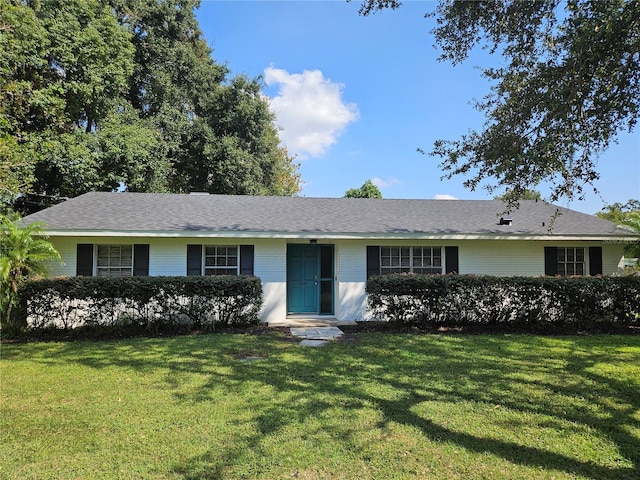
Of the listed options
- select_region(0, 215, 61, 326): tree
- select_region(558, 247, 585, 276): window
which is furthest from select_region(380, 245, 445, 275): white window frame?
select_region(0, 215, 61, 326): tree

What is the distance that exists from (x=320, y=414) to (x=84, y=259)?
9.01 metres

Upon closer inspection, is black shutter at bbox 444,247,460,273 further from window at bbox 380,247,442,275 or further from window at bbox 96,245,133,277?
window at bbox 96,245,133,277

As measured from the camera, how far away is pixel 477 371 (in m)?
6.19

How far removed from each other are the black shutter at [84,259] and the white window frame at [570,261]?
45.4 ft

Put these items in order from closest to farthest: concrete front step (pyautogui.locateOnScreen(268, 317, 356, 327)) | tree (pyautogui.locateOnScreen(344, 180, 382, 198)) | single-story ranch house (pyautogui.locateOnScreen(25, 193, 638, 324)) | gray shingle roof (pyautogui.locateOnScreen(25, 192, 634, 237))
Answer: concrete front step (pyautogui.locateOnScreen(268, 317, 356, 327)) < single-story ranch house (pyautogui.locateOnScreen(25, 193, 638, 324)) < gray shingle roof (pyautogui.locateOnScreen(25, 192, 634, 237)) < tree (pyautogui.locateOnScreen(344, 180, 382, 198))

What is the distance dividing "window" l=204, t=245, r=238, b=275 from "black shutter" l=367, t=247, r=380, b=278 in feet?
12.8

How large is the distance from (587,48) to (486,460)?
5858 millimetres

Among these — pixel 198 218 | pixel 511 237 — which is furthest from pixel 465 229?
pixel 198 218

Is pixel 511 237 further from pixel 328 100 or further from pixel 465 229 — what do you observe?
pixel 328 100

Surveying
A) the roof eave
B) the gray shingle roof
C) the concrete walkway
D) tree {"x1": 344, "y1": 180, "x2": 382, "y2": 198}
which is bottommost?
the concrete walkway

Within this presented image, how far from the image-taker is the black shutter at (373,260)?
11.5m

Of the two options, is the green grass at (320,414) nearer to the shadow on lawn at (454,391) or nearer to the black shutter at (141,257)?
the shadow on lawn at (454,391)

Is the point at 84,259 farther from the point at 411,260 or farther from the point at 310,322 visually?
the point at 411,260

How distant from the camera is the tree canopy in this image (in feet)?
50.5
